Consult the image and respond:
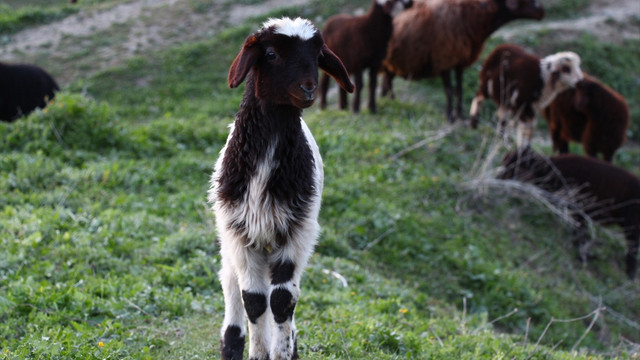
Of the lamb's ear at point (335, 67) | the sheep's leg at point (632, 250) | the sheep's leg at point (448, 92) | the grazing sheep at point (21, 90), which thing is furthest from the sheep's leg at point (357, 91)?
the lamb's ear at point (335, 67)

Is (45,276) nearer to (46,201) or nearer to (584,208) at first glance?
(46,201)

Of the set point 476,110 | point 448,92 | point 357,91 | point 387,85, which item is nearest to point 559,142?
point 476,110

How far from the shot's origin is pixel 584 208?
10.6 meters

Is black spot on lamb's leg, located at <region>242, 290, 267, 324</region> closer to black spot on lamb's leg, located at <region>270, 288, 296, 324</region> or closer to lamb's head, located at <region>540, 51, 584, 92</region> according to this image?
black spot on lamb's leg, located at <region>270, 288, 296, 324</region>

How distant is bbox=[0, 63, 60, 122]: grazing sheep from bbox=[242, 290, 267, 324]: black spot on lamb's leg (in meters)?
8.18

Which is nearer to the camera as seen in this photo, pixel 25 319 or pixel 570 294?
pixel 25 319

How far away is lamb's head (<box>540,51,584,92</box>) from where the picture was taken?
12.1 metres

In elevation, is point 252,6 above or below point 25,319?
above

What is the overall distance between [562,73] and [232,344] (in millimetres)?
9439

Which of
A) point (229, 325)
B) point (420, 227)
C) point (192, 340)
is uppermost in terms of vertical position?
point (229, 325)

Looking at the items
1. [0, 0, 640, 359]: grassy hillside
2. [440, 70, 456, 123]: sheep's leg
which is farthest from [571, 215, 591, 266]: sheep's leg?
[440, 70, 456, 123]: sheep's leg

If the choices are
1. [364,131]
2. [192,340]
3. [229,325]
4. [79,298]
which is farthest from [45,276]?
[364,131]

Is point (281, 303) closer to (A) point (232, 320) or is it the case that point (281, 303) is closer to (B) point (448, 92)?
(A) point (232, 320)

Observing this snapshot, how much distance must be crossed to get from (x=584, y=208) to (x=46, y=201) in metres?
7.84
